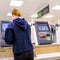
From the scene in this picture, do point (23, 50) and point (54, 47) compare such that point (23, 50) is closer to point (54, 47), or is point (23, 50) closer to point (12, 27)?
point (12, 27)

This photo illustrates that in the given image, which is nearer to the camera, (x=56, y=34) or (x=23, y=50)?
(x=23, y=50)

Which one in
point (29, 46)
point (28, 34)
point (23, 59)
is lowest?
point (23, 59)

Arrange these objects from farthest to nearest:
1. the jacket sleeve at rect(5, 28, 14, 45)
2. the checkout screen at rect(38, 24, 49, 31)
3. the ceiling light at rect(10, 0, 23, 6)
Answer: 1. the ceiling light at rect(10, 0, 23, 6)
2. the checkout screen at rect(38, 24, 49, 31)
3. the jacket sleeve at rect(5, 28, 14, 45)

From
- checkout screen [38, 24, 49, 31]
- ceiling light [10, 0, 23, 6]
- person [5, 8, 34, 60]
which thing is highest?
ceiling light [10, 0, 23, 6]

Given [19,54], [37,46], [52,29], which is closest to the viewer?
[19,54]

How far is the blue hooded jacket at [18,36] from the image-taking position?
2.13 m

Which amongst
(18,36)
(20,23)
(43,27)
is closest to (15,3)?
(43,27)

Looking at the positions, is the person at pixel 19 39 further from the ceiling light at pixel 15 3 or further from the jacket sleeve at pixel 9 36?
the ceiling light at pixel 15 3

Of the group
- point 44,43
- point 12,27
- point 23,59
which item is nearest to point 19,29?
point 12,27

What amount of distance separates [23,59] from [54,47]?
37.0 inches

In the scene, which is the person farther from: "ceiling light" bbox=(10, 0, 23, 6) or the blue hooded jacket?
"ceiling light" bbox=(10, 0, 23, 6)

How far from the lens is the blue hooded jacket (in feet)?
7.00

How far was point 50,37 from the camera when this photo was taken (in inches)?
121

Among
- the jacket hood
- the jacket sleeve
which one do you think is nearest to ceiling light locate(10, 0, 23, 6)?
the jacket hood
